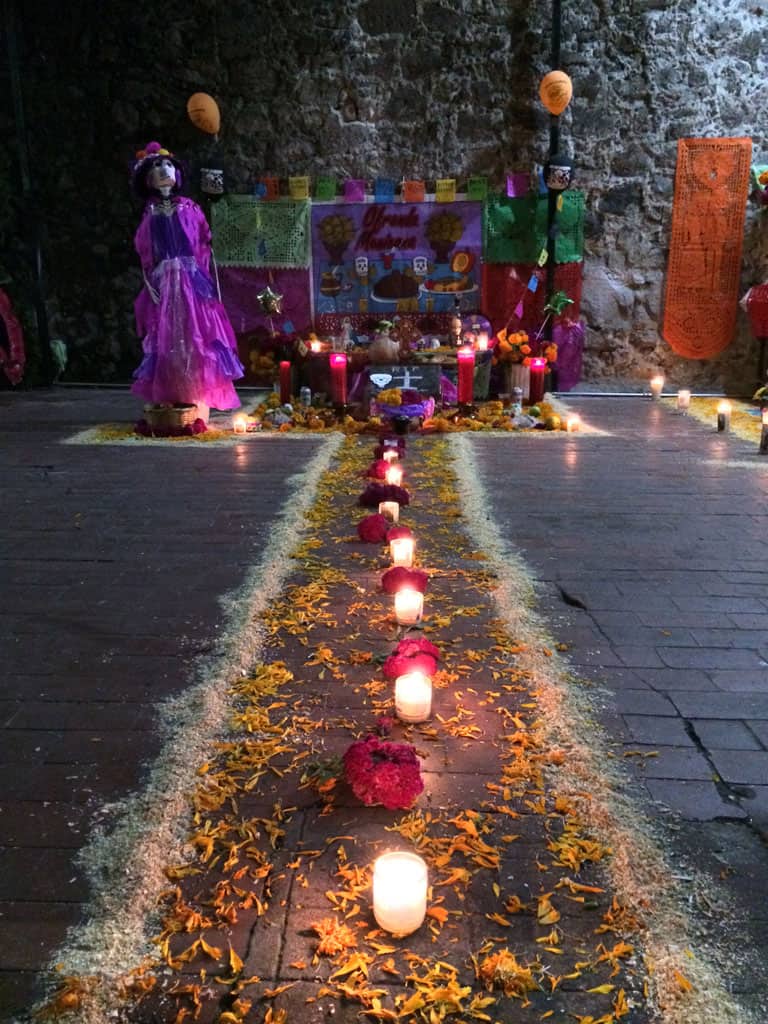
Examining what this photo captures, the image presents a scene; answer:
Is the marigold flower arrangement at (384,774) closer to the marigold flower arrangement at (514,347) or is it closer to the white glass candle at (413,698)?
the white glass candle at (413,698)

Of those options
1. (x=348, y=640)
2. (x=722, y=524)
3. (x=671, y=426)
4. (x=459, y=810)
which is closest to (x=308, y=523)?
(x=348, y=640)

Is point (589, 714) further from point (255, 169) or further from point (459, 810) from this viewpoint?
point (255, 169)

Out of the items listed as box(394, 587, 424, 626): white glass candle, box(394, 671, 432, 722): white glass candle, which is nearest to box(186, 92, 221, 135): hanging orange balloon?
box(394, 587, 424, 626): white glass candle

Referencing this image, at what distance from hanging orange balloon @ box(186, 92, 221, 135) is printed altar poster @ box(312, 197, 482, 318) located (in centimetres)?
137

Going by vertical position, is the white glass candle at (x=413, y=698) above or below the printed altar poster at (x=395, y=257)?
below

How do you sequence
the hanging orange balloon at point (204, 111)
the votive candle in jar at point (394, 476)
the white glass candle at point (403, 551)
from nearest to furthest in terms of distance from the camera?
the white glass candle at point (403, 551)
the votive candle in jar at point (394, 476)
the hanging orange balloon at point (204, 111)

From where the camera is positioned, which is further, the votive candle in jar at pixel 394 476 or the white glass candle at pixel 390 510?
the votive candle in jar at pixel 394 476

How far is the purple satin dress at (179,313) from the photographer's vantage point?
22.9ft

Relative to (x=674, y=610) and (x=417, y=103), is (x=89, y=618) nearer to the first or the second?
(x=674, y=610)

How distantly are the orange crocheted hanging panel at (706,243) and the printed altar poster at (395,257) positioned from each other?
7.15 feet

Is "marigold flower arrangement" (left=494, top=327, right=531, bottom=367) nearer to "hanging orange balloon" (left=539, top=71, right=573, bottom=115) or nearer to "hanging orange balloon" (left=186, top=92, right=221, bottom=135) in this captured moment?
"hanging orange balloon" (left=539, top=71, right=573, bottom=115)

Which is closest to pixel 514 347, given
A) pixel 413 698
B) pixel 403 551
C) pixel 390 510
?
pixel 390 510

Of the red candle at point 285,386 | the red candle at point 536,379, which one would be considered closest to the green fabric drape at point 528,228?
the red candle at point 536,379

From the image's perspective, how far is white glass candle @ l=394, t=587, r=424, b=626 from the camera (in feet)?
10.8
